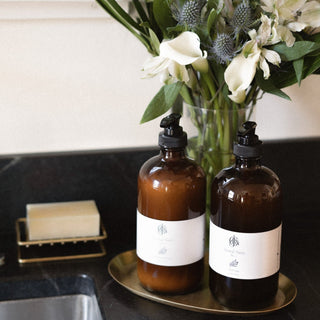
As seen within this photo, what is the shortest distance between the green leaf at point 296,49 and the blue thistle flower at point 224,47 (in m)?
0.06

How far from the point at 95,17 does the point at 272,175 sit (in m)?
0.41

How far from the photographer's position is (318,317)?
0.84 m

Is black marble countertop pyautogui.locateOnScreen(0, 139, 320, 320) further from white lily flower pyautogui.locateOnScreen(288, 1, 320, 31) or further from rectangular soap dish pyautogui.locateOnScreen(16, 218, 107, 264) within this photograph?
white lily flower pyautogui.locateOnScreen(288, 1, 320, 31)

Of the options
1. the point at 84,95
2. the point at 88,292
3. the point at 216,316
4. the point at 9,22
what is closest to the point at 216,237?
the point at 216,316

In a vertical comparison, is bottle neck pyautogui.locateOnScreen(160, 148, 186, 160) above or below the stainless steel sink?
above

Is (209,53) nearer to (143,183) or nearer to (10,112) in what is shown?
(143,183)

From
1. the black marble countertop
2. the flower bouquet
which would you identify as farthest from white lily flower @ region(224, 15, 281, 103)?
the black marble countertop

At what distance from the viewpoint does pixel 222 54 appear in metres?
0.81

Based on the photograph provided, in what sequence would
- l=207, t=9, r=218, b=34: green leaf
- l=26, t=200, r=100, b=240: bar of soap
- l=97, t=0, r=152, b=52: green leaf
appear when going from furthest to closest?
l=26, t=200, r=100, b=240: bar of soap → l=97, t=0, r=152, b=52: green leaf → l=207, t=9, r=218, b=34: green leaf

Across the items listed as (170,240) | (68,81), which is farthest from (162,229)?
(68,81)

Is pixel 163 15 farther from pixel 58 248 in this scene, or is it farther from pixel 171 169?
pixel 58 248

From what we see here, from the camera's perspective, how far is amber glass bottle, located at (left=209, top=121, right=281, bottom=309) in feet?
2.63

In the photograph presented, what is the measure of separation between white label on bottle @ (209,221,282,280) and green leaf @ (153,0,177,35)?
29cm

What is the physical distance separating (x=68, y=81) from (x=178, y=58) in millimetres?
318
